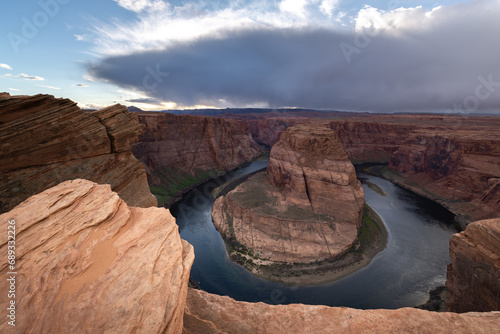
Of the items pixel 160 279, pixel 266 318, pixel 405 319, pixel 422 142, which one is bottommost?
pixel 422 142

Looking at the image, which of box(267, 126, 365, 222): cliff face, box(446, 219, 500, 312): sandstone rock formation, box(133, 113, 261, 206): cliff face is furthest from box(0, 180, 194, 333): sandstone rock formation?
box(133, 113, 261, 206): cliff face

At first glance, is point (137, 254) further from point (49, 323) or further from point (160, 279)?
point (49, 323)

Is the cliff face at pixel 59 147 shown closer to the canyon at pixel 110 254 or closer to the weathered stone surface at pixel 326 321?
the canyon at pixel 110 254

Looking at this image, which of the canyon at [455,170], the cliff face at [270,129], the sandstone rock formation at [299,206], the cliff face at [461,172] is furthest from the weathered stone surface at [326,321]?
the cliff face at [270,129]

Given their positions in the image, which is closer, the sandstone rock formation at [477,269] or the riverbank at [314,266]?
the sandstone rock formation at [477,269]

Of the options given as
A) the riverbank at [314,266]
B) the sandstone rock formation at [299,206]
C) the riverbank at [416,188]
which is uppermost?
the sandstone rock formation at [299,206]

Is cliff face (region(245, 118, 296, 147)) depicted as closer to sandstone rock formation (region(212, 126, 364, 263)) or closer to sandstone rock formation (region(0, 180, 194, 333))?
sandstone rock formation (region(212, 126, 364, 263))

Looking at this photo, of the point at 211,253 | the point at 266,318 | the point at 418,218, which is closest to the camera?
the point at 266,318

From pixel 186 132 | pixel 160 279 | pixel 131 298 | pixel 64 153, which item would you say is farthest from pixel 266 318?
pixel 186 132
